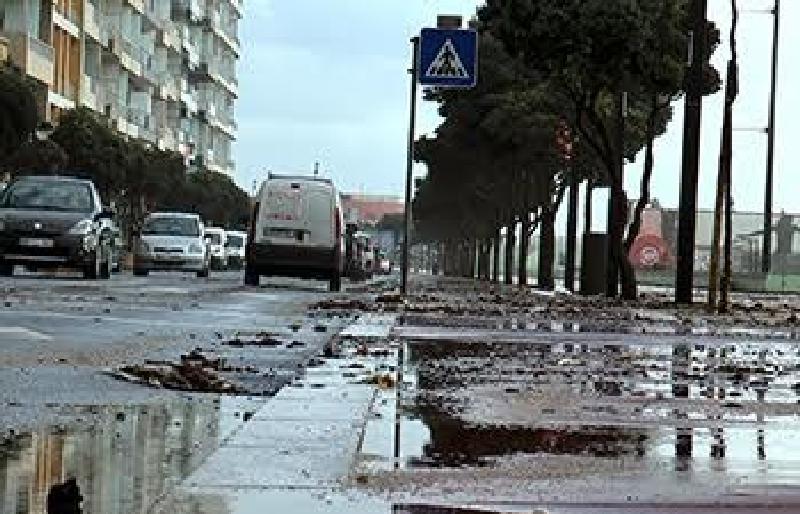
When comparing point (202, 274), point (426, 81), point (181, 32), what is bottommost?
point (202, 274)

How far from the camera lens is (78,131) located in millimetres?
56844

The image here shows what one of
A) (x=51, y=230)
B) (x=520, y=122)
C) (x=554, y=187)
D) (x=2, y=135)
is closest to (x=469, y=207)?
(x=554, y=187)

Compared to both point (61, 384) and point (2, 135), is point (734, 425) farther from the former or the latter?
point (2, 135)

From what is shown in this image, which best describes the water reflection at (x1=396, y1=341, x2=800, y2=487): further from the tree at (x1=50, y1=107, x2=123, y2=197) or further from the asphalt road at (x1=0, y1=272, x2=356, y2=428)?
the tree at (x1=50, y1=107, x2=123, y2=197)

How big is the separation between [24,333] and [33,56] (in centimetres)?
5099

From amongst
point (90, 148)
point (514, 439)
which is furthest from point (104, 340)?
point (90, 148)

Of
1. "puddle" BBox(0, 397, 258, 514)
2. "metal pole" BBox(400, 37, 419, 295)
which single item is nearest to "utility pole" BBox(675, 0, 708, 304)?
"metal pole" BBox(400, 37, 419, 295)

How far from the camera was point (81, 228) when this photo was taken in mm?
27594

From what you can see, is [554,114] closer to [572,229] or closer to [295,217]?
[295,217]

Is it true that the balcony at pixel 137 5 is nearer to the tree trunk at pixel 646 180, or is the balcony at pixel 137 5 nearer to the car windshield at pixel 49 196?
the car windshield at pixel 49 196

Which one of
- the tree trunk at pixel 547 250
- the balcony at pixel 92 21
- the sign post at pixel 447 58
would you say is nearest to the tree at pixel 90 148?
the balcony at pixel 92 21

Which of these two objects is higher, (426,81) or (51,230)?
(426,81)

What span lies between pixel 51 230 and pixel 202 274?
15173mm

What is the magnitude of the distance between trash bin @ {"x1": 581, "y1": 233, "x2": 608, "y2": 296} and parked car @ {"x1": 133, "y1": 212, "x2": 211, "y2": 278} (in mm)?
10770
